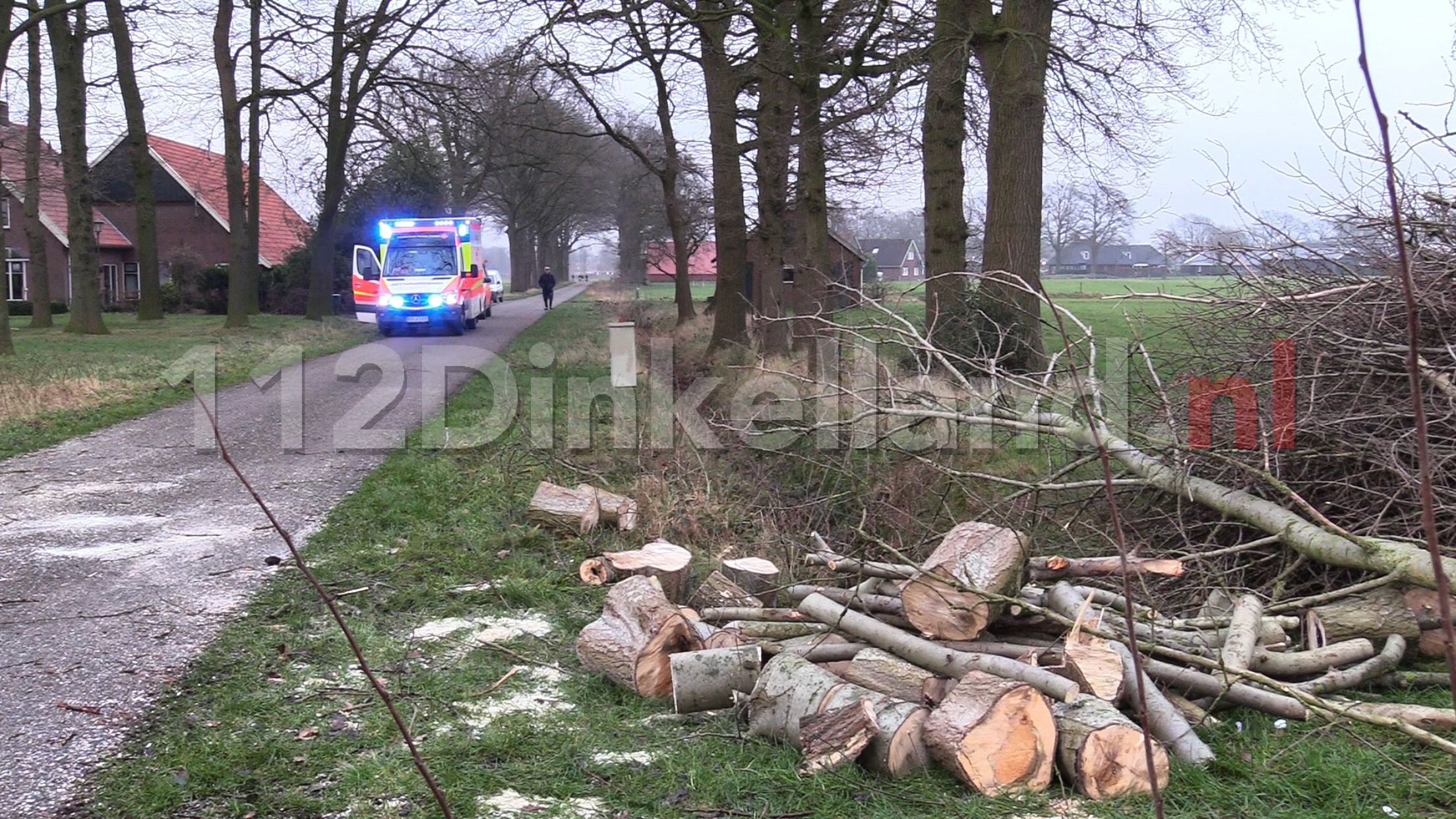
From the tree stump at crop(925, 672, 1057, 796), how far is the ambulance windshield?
27.1 m

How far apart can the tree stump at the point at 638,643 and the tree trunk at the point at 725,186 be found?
1360 centimetres

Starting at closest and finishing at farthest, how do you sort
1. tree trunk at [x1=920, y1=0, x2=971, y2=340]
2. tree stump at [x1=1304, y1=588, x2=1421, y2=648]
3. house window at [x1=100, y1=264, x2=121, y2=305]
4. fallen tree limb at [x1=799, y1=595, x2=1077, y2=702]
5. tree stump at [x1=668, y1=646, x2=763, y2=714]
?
1. fallen tree limb at [x1=799, y1=595, x2=1077, y2=702]
2. tree stump at [x1=668, y1=646, x2=763, y2=714]
3. tree stump at [x1=1304, y1=588, x2=1421, y2=648]
4. tree trunk at [x1=920, y1=0, x2=971, y2=340]
5. house window at [x1=100, y1=264, x2=121, y2=305]

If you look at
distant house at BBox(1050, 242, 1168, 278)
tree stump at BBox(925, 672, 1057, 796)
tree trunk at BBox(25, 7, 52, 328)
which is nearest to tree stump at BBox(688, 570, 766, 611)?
tree stump at BBox(925, 672, 1057, 796)

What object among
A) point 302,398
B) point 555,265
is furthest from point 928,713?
point 555,265

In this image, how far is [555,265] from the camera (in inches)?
3206

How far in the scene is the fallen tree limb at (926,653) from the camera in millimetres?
4141

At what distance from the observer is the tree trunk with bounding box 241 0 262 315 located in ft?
Result: 94.1

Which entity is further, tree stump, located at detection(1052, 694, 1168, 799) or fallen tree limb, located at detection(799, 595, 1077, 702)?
fallen tree limb, located at detection(799, 595, 1077, 702)

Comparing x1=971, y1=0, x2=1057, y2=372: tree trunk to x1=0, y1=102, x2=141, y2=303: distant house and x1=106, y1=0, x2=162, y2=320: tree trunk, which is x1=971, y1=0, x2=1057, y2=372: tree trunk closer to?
x1=106, y1=0, x2=162, y2=320: tree trunk

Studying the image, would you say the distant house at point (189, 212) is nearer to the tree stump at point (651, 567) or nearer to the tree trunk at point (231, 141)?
the tree trunk at point (231, 141)

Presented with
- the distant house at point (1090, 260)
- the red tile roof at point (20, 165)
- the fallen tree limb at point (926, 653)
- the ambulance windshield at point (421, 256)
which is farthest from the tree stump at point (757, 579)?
the ambulance windshield at point (421, 256)

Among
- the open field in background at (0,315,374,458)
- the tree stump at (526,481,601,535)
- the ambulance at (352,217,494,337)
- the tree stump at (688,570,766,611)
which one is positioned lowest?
the tree stump at (688,570,766,611)

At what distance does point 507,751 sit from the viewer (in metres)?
4.12

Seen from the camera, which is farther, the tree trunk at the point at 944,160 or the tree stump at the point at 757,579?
the tree trunk at the point at 944,160
